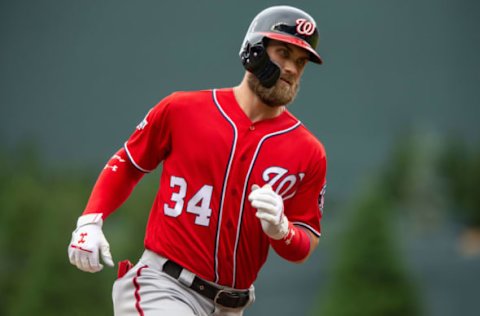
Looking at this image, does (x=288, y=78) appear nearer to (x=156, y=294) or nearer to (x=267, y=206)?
(x=267, y=206)

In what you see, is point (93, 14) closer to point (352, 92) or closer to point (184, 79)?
point (184, 79)

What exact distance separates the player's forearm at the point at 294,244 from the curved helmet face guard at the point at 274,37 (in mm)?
858

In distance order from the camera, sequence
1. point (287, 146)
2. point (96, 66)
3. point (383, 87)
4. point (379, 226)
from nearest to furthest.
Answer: point (287, 146) < point (379, 226) < point (383, 87) < point (96, 66)

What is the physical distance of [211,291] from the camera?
5000 millimetres

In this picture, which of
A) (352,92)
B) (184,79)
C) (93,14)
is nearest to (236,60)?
(184,79)

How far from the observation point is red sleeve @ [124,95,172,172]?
5074mm

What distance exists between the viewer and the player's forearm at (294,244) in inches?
190

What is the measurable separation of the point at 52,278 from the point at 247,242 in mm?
8181

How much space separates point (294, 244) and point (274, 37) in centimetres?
118

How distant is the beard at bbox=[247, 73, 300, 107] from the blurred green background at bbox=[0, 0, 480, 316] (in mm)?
9607

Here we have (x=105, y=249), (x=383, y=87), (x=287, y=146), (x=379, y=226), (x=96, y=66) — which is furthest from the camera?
(x=96, y=66)

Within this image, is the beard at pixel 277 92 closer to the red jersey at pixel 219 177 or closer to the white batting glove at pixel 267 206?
the red jersey at pixel 219 177

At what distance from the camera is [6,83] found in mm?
24906

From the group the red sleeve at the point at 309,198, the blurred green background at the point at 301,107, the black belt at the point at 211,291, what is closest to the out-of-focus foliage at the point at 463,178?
the blurred green background at the point at 301,107
